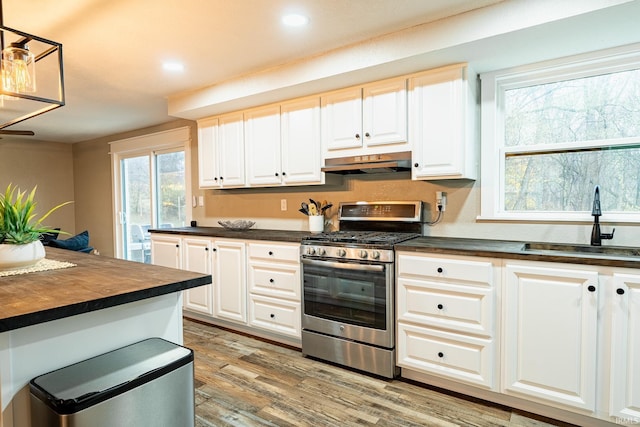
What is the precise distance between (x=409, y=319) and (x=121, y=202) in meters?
4.99

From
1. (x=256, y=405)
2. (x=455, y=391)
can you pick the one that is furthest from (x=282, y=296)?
(x=455, y=391)

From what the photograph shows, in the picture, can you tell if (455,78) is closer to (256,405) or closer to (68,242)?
(256,405)

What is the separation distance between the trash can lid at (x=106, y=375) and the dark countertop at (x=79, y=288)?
218 mm

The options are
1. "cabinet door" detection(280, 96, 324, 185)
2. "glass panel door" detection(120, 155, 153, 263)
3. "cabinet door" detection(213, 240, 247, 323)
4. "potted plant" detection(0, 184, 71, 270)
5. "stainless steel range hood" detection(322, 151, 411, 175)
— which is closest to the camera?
"potted plant" detection(0, 184, 71, 270)

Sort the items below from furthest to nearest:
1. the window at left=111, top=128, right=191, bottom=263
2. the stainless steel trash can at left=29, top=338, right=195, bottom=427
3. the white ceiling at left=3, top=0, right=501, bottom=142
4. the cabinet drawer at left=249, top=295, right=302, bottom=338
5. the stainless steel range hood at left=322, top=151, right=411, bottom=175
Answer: the window at left=111, top=128, right=191, bottom=263 → the cabinet drawer at left=249, top=295, right=302, bottom=338 → the stainless steel range hood at left=322, top=151, right=411, bottom=175 → the white ceiling at left=3, top=0, right=501, bottom=142 → the stainless steel trash can at left=29, top=338, right=195, bottom=427

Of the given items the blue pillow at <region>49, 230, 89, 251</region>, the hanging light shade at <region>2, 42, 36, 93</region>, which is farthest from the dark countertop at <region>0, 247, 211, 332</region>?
the blue pillow at <region>49, 230, 89, 251</region>

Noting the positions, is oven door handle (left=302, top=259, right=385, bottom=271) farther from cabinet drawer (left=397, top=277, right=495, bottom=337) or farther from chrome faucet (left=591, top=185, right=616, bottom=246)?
chrome faucet (left=591, top=185, right=616, bottom=246)

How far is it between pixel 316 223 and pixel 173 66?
1.72 m

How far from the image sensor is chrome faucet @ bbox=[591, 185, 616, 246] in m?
2.20

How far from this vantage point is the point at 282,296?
3.04 meters

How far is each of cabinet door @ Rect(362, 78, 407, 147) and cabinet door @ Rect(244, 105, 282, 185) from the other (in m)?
0.91

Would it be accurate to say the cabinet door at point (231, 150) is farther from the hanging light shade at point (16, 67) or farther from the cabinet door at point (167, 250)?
the hanging light shade at point (16, 67)

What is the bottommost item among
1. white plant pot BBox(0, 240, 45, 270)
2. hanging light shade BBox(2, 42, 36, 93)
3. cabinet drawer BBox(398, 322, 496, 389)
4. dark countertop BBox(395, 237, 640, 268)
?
cabinet drawer BBox(398, 322, 496, 389)

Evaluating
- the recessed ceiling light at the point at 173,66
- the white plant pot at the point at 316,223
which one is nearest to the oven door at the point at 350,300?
the white plant pot at the point at 316,223
